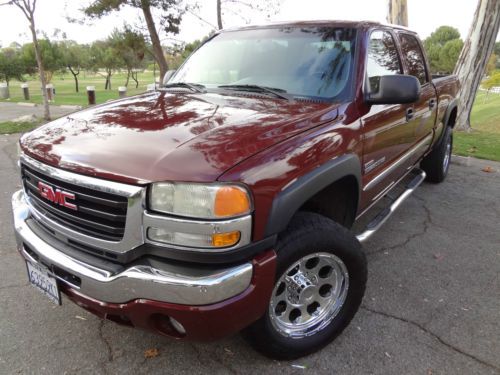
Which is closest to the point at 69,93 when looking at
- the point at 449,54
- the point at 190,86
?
the point at 190,86

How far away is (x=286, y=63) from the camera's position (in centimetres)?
295

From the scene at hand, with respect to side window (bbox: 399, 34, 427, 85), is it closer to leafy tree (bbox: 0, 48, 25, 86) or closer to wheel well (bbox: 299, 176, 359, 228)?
wheel well (bbox: 299, 176, 359, 228)

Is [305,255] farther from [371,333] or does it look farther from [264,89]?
[264,89]

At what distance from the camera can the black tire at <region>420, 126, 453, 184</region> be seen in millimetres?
5306

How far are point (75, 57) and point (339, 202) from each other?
40.0 meters

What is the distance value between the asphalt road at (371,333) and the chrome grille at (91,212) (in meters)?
0.83

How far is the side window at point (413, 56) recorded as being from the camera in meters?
3.89

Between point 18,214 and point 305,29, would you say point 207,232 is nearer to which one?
point 18,214

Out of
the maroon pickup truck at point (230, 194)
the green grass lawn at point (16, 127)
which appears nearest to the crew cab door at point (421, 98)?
the maroon pickup truck at point (230, 194)

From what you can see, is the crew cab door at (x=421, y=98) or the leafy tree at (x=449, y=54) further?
the leafy tree at (x=449, y=54)

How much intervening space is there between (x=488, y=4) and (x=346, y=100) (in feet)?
28.1

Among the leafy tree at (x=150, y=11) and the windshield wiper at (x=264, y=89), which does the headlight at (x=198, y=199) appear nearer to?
the windshield wiper at (x=264, y=89)

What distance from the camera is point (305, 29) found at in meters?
3.12

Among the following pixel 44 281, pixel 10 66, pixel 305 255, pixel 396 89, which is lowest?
pixel 44 281
